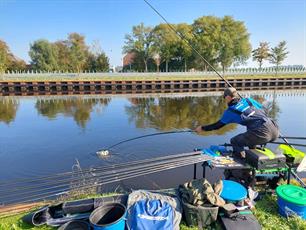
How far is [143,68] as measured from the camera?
4609cm

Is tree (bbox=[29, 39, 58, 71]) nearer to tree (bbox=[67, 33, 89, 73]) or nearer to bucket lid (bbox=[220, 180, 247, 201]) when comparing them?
tree (bbox=[67, 33, 89, 73])

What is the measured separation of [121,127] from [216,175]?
542 centimetres

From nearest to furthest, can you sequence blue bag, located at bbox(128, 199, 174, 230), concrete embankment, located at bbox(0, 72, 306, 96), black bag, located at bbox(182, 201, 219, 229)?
blue bag, located at bbox(128, 199, 174, 230)
black bag, located at bbox(182, 201, 219, 229)
concrete embankment, located at bbox(0, 72, 306, 96)

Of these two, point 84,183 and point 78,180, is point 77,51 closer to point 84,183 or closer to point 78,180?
point 78,180

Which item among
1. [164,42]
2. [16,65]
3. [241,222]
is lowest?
[241,222]

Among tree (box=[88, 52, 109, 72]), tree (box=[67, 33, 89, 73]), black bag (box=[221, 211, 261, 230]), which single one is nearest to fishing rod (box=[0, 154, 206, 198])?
black bag (box=[221, 211, 261, 230])

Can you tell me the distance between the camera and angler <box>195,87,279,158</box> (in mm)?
3289

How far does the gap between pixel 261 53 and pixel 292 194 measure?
41294 mm

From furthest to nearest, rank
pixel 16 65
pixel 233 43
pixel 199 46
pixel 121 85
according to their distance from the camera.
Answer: pixel 16 65 → pixel 233 43 → pixel 199 46 → pixel 121 85

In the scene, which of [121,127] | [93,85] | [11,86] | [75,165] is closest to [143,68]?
[93,85]

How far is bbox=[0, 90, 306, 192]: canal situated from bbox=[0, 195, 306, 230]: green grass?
7.01 ft

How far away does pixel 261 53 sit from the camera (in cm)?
3953

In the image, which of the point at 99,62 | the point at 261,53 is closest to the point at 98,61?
the point at 99,62

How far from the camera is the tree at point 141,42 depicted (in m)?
42.9
